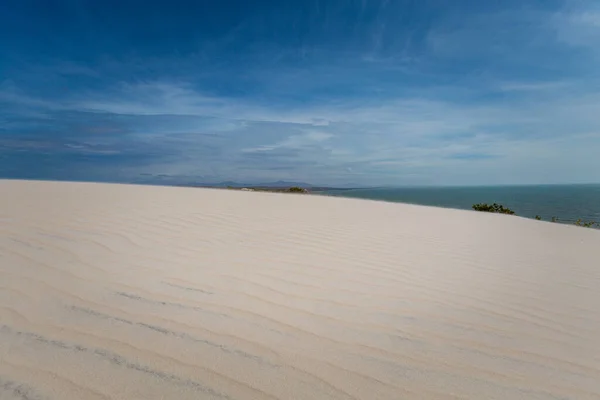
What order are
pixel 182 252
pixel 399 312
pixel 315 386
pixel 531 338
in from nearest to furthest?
pixel 315 386 → pixel 531 338 → pixel 399 312 → pixel 182 252

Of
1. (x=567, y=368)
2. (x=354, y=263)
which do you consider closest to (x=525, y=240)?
(x=354, y=263)

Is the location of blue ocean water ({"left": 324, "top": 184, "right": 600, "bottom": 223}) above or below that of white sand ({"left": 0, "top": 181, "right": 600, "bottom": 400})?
above

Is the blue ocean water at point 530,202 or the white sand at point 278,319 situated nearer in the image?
the white sand at point 278,319

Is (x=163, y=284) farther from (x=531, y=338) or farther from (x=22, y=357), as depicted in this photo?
(x=531, y=338)

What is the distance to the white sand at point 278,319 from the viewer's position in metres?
1.79

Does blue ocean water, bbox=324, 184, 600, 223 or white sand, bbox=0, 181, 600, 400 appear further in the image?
blue ocean water, bbox=324, 184, 600, 223

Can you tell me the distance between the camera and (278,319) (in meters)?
2.42

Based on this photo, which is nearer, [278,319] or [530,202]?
[278,319]

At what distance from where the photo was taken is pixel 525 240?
653 centimetres

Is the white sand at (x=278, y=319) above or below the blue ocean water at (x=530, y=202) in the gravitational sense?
below

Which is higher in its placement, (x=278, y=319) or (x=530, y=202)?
(x=530, y=202)

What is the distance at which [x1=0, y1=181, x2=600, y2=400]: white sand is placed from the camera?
5.88 ft

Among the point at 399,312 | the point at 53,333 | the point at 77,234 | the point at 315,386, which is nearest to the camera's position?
the point at 315,386

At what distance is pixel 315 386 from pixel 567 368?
1.60 metres
